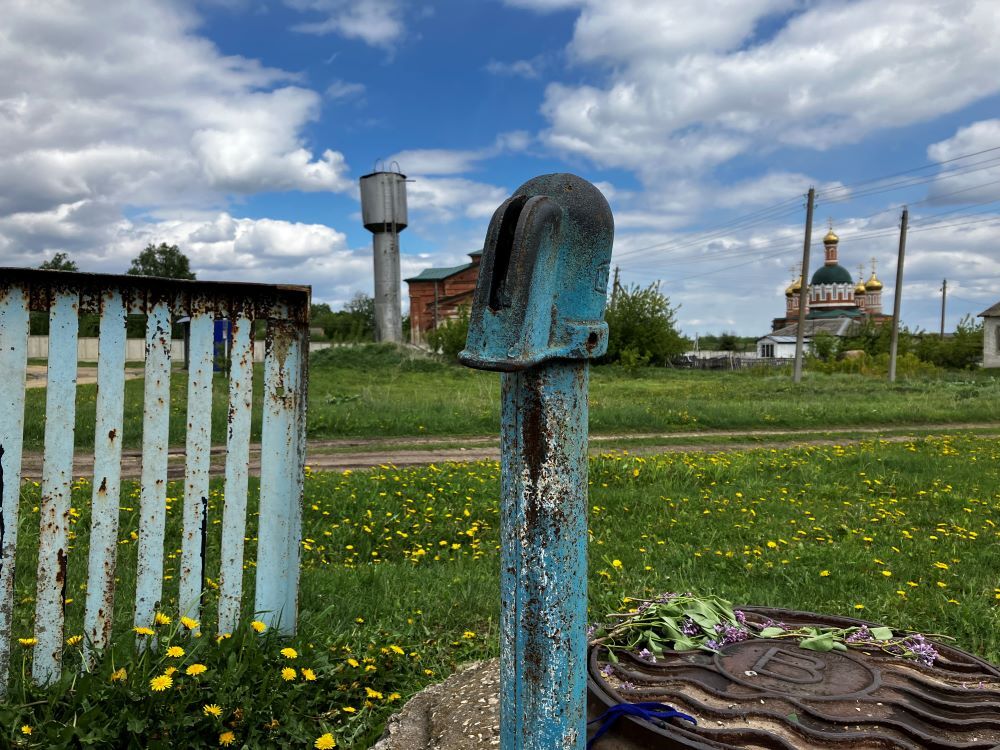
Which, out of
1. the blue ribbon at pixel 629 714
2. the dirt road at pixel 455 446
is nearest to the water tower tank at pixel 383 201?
the dirt road at pixel 455 446

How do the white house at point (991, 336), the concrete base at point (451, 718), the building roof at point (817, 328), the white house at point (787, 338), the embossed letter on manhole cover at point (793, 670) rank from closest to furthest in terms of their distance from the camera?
the embossed letter on manhole cover at point (793, 670)
the concrete base at point (451, 718)
the white house at point (991, 336)
the building roof at point (817, 328)
the white house at point (787, 338)

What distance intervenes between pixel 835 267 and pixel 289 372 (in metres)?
88.0

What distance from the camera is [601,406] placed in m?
16.3

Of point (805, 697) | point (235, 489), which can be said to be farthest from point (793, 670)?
point (235, 489)

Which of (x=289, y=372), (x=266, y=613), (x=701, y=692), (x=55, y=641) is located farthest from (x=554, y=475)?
(x=55, y=641)

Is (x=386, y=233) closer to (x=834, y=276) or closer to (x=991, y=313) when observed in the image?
(x=991, y=313)

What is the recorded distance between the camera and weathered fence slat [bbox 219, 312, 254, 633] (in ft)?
10.4

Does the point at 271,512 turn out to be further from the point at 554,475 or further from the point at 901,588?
the point at 901,588

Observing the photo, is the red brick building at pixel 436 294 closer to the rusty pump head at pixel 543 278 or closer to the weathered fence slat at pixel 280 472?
the weathered fence slat at pixel 280 472

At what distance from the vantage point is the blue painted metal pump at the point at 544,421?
162 centimetres

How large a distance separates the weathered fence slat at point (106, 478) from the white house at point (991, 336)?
5657 cm

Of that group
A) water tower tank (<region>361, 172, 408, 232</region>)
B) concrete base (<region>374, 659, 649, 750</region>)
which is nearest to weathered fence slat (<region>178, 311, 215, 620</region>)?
concrete base (<region>374, 659, 649, 750</region>)

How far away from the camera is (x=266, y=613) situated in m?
3.24

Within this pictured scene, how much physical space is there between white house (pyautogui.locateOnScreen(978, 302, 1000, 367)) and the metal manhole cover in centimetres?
5552
